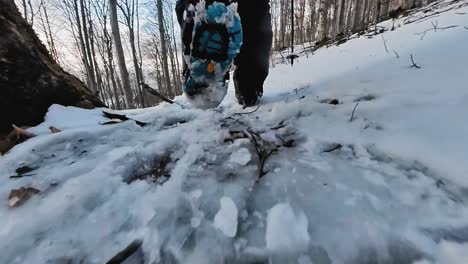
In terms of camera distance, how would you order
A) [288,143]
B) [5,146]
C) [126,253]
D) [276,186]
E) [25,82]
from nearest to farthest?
[126,253]
[276,186]
[288,143]
[5,146]
[25,82]

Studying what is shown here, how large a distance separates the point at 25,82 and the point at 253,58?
3.79ft

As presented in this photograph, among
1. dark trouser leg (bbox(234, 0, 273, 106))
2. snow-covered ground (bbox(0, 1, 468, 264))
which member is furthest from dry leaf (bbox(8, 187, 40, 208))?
dark trouser leg (bbox(234, 0, 273, 106))

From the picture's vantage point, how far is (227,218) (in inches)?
26.7

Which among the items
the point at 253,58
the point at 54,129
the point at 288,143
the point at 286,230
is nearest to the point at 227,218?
the point at 286,230

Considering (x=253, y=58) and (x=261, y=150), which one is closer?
(x=261, y=150)

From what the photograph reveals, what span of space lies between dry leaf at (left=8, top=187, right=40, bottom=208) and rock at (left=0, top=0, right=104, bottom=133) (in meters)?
0.61

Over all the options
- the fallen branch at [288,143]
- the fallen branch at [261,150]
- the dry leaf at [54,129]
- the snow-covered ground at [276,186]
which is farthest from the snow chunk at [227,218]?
the dry leaf at [54,129]

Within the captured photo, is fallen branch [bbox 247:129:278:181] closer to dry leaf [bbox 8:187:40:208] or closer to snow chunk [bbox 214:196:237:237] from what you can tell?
snow chunk [bbox 214:196:237:237]

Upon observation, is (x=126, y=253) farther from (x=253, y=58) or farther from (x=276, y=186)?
(x=253, y=58)

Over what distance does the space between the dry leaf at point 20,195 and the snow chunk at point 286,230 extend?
25.8 inches

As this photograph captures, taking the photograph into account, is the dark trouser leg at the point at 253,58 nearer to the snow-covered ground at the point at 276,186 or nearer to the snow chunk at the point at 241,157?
the snow-covered ground at the point at 276,186

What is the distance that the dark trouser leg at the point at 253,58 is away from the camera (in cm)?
163

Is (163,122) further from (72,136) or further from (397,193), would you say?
(397,193)

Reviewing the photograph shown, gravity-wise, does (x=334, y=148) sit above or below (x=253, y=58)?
below
